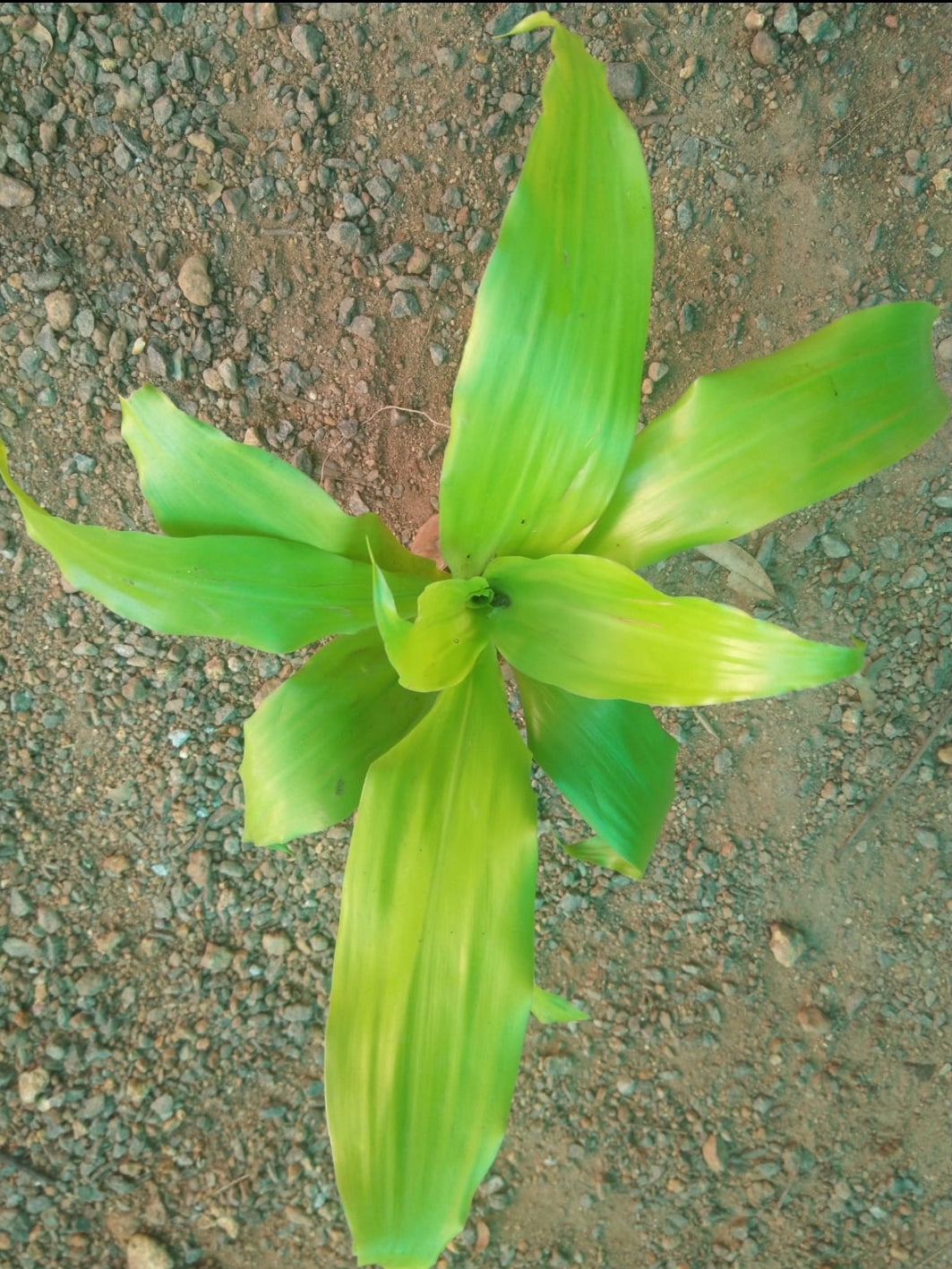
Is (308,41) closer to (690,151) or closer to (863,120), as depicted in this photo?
(690,151)

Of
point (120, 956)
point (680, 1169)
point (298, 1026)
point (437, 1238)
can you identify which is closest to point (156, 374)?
point (120, 956)

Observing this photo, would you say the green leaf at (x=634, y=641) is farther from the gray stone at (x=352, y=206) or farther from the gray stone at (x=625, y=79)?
the gray stone at (x=625, y=79)

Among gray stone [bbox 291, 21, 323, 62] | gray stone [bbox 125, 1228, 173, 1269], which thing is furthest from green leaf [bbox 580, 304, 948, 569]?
gray stone [bbox 125, 1228, 173, 1269]

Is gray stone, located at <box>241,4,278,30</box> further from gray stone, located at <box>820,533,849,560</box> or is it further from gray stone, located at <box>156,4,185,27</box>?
gray stone, located at <box>820,533,849,560</box>

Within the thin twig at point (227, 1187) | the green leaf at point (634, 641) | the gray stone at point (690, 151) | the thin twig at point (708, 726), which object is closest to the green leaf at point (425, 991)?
the green leaf at point (634, 641)

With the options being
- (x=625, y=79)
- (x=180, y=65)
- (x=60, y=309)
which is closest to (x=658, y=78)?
(x=625, y=79)

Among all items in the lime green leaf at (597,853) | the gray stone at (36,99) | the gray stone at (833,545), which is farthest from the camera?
the gray stone at (833,545)
